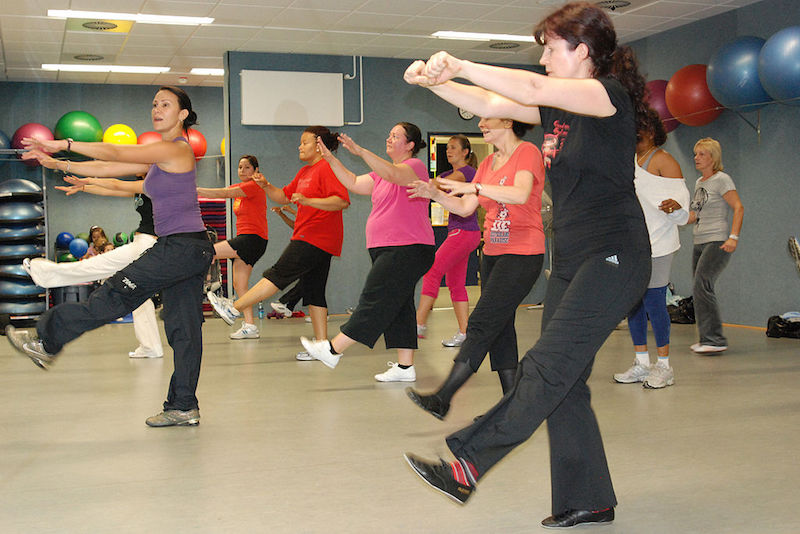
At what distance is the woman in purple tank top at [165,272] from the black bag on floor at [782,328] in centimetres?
515

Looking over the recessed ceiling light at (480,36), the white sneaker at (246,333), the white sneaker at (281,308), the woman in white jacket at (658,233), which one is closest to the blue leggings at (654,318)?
the woman in white jacket at (658,233)

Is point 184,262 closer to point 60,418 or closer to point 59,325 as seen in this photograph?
point 59,325

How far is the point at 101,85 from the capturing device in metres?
12.1

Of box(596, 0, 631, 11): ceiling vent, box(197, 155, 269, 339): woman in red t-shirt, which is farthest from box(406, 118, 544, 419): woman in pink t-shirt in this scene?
box(596, 0, 631, 11): ceiling vent

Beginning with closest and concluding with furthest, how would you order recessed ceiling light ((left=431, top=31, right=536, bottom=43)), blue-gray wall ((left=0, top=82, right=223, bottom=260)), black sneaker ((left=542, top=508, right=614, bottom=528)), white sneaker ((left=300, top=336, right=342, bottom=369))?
black sneaker ((left=542, top=508, right=614, bottom=528))
white sneaker ((left=300, top=336, right=342, bottom=369))
recessed ceiling light ((left=431, top=31, right=536, bottom=43))
blue-gray wall ((left=0, top=82, right=223, bottom=260))

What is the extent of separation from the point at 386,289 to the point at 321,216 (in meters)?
1.42

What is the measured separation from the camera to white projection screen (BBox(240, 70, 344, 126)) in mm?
9578

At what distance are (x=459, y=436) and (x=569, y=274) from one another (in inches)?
22.7

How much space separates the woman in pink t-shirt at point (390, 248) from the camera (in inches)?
175

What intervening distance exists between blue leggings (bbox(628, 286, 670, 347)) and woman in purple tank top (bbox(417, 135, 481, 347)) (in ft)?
5.28

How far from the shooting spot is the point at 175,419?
383cm

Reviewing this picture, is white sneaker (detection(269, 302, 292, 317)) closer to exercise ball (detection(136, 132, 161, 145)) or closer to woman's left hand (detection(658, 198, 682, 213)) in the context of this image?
exercise ball (detection(136, 132, 161, 145))

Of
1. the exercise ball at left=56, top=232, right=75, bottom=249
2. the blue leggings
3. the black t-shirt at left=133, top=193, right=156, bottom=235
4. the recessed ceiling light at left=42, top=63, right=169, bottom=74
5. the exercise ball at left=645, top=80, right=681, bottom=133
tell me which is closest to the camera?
the blue leggings

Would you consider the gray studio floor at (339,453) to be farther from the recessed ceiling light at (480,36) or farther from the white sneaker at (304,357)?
the recessed ceiling light at (480,36)
